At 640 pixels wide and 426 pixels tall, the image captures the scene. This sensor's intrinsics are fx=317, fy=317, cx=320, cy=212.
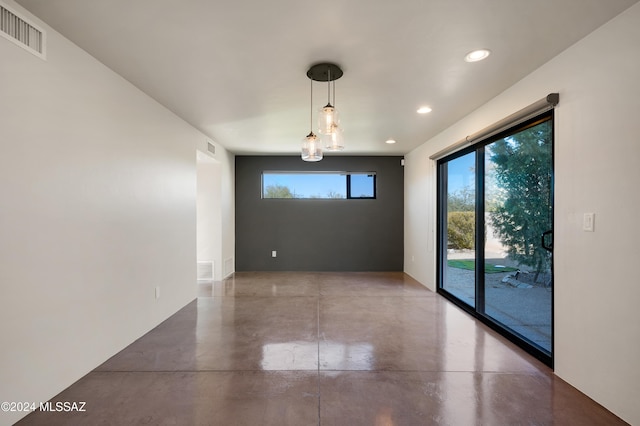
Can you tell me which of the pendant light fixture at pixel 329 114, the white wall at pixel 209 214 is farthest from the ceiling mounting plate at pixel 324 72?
the white wall at pixel 209 214

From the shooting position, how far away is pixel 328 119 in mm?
2717

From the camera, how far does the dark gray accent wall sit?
674 centimetres

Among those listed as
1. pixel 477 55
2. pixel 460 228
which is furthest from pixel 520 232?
pixel 477 55

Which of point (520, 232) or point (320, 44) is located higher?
point (320, 44)

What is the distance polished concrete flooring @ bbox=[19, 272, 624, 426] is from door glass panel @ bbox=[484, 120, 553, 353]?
13.2 inches

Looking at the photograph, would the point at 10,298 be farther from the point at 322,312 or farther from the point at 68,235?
the point at 322,312

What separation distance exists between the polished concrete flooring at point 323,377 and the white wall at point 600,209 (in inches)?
9.4

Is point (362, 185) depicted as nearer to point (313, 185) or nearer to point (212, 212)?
point (313, 185)

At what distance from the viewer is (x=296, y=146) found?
5.74m

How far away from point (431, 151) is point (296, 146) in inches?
91.2

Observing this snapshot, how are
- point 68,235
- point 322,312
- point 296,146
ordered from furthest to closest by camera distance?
point 296,146, point 322,312, point 68,235

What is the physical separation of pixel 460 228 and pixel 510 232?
1204mm

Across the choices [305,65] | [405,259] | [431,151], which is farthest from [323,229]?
[305,65]

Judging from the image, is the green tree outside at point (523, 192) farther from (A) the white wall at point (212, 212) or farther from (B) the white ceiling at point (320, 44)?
(A) the white wall at point (212, 212)
